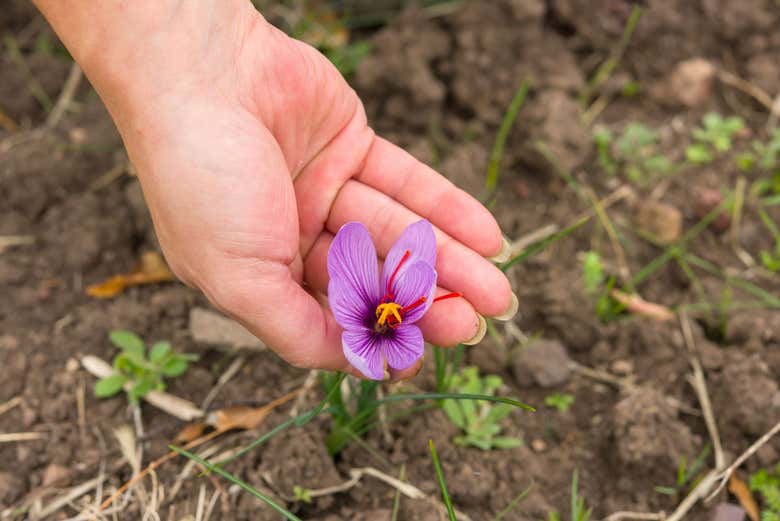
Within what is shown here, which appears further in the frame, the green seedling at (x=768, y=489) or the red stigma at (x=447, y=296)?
the green seedling at (x=768, y=489)

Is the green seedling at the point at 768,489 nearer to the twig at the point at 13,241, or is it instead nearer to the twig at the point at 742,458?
the twig at the point at 742,458

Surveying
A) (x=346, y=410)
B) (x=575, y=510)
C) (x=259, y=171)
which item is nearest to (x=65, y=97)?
(x=259, y=171)

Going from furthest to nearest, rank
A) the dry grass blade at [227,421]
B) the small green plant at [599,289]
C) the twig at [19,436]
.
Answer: the small green plant at [599,289] < the twig at [19,436] < the dry grass blade at [227,421]

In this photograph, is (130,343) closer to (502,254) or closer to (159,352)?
(159,352)

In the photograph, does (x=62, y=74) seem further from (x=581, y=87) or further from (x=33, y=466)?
(x=581, y=87)

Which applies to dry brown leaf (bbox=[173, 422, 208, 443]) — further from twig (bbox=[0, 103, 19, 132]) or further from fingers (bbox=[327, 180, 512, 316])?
twig (bbox=[0, 103, 19, 132])

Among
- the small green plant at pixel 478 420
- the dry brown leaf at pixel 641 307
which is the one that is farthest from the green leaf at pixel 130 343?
the dry brown leaf at pixel 641 307
